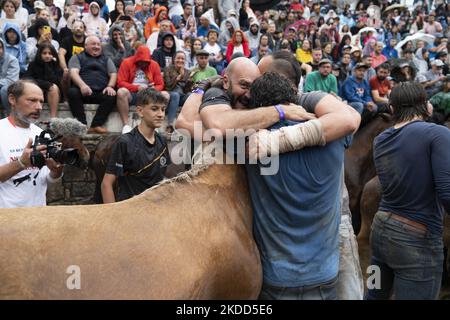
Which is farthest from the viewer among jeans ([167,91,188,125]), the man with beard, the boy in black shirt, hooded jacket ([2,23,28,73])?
the man with beard

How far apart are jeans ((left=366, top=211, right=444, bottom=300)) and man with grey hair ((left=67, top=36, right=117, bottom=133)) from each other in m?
5.88

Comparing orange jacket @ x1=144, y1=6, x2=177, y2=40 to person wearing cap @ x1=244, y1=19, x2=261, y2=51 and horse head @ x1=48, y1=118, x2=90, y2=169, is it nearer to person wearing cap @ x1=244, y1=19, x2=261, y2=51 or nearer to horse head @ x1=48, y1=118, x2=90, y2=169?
person wearing cap @ x1=244, y1=19, x2=261, y2=51

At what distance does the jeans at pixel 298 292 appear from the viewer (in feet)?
8.71

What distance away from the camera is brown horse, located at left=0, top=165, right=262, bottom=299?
87.4 inches

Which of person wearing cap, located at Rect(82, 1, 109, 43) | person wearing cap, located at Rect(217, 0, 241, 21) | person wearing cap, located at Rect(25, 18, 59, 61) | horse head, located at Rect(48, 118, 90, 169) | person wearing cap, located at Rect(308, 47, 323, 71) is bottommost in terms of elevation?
horse head, located at Rect(48, 118, 90, 169)

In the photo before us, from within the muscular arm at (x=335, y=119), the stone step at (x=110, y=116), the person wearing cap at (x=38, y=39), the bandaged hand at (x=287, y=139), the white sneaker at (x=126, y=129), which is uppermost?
the person wearing cap at (x=38, y=39)

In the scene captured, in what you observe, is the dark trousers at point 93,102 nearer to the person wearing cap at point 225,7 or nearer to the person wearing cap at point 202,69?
the person wearing cap at point 202,69

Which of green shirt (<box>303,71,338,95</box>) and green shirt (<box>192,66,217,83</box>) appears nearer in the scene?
green shirt (<box>192,66,217,83</box>)

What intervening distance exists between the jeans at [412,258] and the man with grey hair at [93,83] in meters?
5.88

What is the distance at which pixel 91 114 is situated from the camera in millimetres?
8805

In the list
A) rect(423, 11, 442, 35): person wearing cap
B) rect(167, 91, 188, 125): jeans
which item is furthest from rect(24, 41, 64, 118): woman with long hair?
rect(423, 11, 442, 35): person wearing cap

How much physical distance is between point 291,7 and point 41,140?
1506 cm

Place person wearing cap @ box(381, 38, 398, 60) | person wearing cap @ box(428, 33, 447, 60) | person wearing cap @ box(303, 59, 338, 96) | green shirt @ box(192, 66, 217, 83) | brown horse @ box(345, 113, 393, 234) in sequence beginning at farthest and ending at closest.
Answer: person wearing cap @ box(381, 38, 398, 60), person wearing cap @ box(428, 33, 447, 60), person wearing cap @ box(303, 59, 338, 96), green shirt @ box(192, 66, 217, 83), brown horse @ box(345, 113, 393, 234)

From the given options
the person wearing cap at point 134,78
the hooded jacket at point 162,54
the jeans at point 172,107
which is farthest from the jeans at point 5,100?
the hooded jacket at point 162,54
